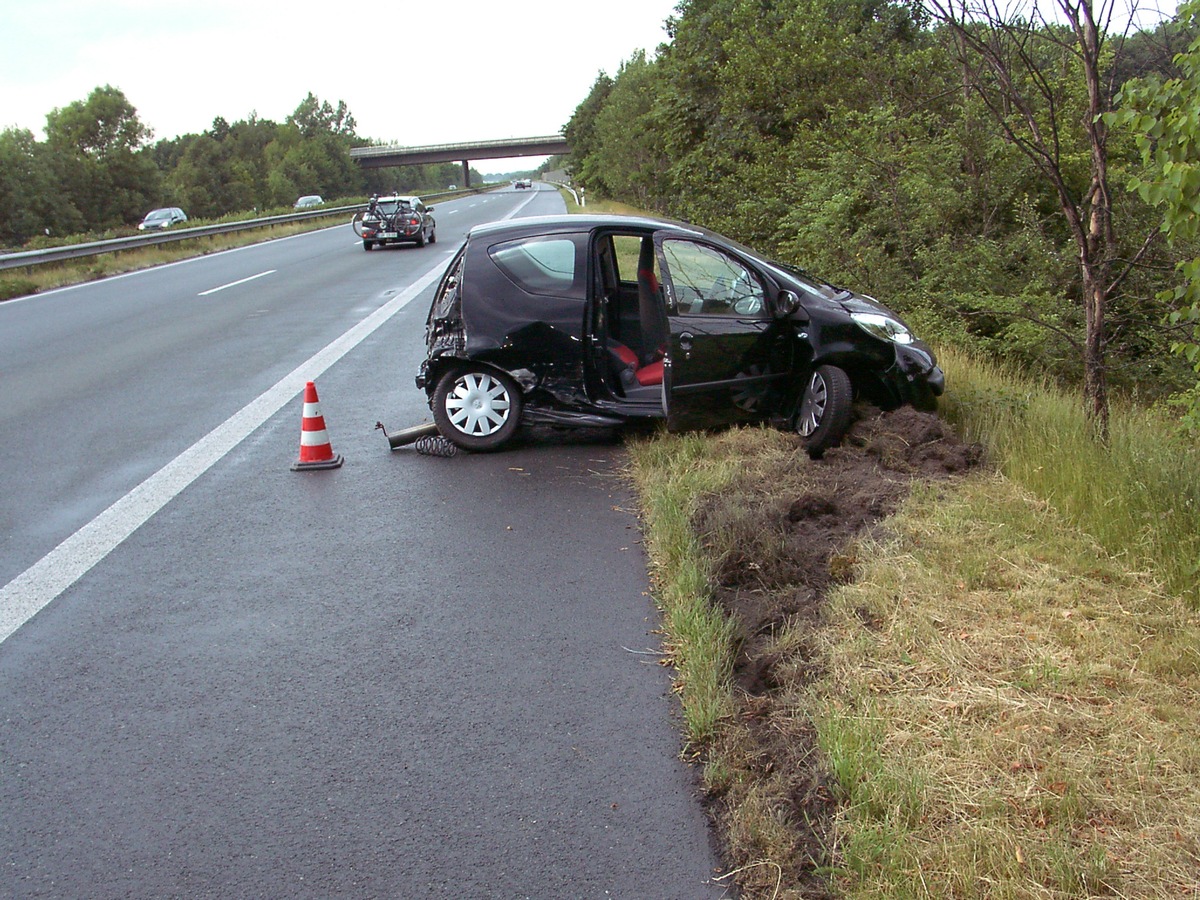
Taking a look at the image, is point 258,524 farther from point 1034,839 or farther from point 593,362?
point 1034,839

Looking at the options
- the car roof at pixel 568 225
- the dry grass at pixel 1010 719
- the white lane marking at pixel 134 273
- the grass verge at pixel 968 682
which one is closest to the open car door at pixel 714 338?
the car roof at pixel 568 225

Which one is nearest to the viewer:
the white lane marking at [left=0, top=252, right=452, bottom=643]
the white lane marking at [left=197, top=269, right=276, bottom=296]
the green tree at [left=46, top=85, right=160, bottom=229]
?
the white lane marking at [left=0, top=252, right=452, bottom=643]

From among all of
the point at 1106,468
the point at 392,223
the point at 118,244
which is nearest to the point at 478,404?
the point at 1106,468

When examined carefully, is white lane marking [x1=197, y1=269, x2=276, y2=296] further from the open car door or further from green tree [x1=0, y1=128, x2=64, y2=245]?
green tree [x1=0, y1=128, x2=64, y2=245]

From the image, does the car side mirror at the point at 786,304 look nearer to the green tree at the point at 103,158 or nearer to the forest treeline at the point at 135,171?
the forest treeline at the point at 135,171

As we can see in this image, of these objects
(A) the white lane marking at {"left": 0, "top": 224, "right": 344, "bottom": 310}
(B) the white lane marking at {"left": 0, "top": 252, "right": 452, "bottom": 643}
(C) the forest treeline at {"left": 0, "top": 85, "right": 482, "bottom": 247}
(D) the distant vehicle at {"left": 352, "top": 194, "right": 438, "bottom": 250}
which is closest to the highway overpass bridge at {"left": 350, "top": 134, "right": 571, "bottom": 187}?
(C) the forest treeline at {"left": 0, "top": 85, "right": 482, "bottom": 247}

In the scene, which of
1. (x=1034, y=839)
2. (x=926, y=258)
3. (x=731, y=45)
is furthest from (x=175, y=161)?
(x=1034, y=839)

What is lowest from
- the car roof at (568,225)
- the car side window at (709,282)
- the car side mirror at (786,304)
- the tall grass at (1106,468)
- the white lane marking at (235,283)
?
the tall grass at (1106,468)

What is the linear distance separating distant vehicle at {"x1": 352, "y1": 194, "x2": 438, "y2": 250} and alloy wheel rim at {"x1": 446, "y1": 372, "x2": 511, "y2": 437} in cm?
2233

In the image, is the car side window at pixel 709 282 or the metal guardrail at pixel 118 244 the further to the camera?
the metal guardrail at pixel 118 244

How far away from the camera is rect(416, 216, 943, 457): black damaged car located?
23.8 feet

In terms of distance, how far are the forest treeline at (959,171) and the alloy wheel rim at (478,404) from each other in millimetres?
3803

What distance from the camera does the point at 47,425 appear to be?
9102mm

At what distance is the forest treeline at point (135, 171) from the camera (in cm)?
8431
